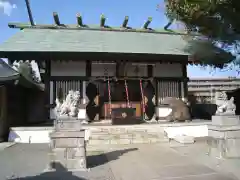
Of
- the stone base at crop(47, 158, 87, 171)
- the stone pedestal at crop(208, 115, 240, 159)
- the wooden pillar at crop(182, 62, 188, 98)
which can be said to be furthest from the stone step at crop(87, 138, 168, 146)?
the wooden pillar at crop(182, 62, 188, 98)

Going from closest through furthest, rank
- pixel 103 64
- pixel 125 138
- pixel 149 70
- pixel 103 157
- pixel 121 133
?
pixel 103 157 → pixel 125 138 → pixel 121 133 → pixel 103 64 → pixel 149 70

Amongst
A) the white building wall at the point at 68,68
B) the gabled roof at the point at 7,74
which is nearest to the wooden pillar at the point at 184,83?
the white building wall at the point at 68,68

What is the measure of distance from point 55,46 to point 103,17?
171 inches

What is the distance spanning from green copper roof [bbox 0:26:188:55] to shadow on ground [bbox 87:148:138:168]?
6.03 metres

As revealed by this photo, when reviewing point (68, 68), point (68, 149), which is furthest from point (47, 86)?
point (68, 149)

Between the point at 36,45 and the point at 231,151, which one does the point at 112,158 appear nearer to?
the point at 231,151

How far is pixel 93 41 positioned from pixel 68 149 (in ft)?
30.1

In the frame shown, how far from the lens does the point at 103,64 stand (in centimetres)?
1369

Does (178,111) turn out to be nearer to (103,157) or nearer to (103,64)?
(103,64)

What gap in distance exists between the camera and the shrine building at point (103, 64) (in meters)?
12.3

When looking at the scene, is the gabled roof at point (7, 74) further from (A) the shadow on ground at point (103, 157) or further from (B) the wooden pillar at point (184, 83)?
(B) the wooden pillar at point (184, 83)

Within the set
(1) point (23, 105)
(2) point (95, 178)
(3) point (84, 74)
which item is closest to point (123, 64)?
(3) point (84, 74)

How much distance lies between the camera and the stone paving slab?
521 cm

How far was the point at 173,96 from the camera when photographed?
14219 mm
